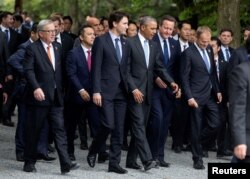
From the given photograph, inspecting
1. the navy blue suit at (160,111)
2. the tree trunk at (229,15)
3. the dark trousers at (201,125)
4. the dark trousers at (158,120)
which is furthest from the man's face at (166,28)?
the tree trunk at (229,15)

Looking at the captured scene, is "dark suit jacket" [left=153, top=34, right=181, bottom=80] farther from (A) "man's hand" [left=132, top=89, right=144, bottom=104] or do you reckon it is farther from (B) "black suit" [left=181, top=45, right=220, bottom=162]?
(A) "man's hand" [left=132, top=89, right=144, bottom=104]

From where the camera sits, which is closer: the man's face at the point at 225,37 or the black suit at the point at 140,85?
the black suit at the point at 140,85

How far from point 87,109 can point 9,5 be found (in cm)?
3470

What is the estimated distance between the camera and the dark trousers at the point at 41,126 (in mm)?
11492

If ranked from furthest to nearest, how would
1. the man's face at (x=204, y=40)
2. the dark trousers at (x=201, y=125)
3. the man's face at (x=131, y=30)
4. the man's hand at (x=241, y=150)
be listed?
1. the man's face at (x=131, y=30)
2. the man's face at (x=204, y=40)
3. the dark trousers at (x=201, y=125)
4. the man's hand at (x=241, y=150)

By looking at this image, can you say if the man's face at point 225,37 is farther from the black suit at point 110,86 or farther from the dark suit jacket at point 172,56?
the black suit at point 110,86

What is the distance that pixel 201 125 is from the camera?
42.2ft

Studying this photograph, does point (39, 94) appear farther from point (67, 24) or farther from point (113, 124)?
point (67, 24)

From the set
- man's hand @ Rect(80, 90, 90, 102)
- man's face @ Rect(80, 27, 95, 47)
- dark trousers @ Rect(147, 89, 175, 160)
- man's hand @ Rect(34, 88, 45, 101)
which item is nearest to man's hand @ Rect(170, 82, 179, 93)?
dark trousers @ Rect(147, 89, 175, 160)

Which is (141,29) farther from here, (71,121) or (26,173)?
(26,173)

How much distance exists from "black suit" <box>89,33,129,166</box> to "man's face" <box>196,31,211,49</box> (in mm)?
1465

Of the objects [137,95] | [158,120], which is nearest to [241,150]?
[137,95]

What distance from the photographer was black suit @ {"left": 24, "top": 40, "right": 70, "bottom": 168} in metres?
11.5

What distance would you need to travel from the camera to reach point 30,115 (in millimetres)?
11586
